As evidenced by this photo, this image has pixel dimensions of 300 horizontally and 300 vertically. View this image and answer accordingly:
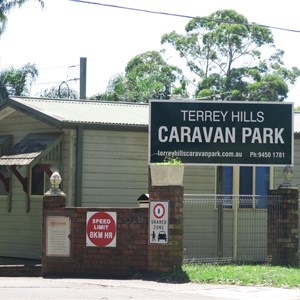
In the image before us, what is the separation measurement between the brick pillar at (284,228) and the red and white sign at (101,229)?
13.3 ft

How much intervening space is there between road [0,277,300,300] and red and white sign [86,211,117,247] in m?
1.20

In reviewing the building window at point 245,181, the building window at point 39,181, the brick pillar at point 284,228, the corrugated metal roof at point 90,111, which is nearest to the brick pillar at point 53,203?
the corrugated metal roof at point 90,111

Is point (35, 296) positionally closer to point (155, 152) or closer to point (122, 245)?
point (122, 245)

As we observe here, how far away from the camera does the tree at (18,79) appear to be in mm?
47953

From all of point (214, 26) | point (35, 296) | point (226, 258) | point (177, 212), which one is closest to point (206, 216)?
point (226, 258)

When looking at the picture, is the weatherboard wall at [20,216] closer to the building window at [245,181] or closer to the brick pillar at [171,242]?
the building window at [245,181]

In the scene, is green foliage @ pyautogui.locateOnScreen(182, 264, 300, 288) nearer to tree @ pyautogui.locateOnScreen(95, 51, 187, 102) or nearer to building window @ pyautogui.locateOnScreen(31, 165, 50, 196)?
building window @ pyautogui.locateOnScreen(31, 165, 50, 196)

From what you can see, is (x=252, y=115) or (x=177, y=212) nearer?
(x=177, y=212)

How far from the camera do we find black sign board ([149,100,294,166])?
19906 mm

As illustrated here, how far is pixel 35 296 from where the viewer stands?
1406 cm

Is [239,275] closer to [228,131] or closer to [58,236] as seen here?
[58,236]

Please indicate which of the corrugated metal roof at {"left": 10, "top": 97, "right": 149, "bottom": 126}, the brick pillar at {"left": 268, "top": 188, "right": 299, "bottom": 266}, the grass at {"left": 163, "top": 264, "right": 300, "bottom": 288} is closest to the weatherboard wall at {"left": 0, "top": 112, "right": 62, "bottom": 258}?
the corrugated metal roof at {"left": 10, "top": 97, "right": 149, "bottom": 126}

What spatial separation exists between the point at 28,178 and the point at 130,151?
124 inches

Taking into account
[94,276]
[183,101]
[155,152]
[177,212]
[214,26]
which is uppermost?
[214,26]
